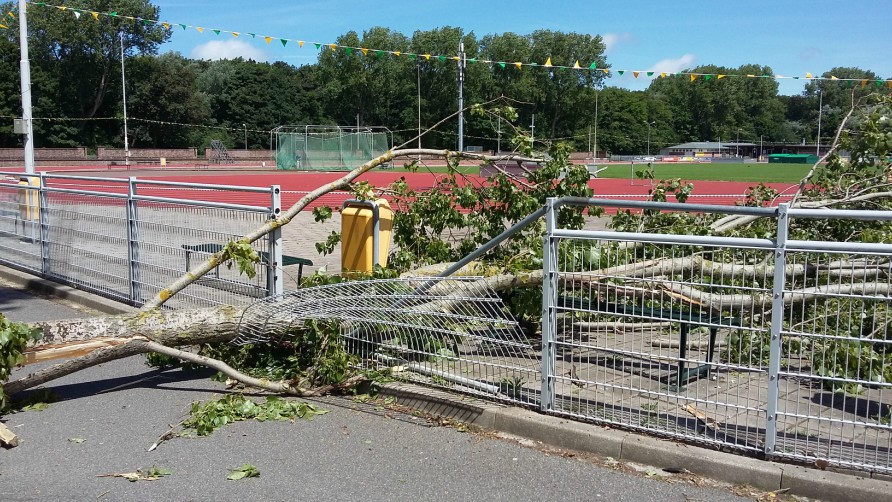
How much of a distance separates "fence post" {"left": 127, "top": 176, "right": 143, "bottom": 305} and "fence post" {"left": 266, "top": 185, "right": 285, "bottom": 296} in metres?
2.47

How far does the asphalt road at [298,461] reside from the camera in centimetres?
435

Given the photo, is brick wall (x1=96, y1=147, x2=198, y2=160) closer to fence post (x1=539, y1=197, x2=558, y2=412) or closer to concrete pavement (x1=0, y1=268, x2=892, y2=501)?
concrete pavement (x1=0, y1=268, x2=892, y2=501)

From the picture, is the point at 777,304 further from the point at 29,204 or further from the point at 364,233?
the point at 29,204

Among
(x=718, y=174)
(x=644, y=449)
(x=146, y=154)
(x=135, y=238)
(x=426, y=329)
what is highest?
(x=146, y=154)

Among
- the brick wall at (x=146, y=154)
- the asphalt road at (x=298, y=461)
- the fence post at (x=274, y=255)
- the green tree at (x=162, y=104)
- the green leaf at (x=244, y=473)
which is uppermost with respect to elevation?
the green tree at (x=162, y=104)

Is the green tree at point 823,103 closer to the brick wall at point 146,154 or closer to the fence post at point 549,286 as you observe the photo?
the brick wall at point 146,154

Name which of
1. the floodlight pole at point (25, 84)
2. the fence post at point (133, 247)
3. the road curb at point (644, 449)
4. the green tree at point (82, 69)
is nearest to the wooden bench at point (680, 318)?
the road curb at point (644, 449)

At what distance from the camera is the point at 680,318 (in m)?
4.76

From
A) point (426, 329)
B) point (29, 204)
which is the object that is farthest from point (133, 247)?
point (426, 329)

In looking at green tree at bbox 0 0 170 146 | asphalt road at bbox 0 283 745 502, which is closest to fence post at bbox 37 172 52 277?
asphalt road at bbox 0 283 745 502

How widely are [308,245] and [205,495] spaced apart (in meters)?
10.5

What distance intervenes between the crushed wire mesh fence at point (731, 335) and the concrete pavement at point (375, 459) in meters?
0.21

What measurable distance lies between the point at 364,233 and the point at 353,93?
312ft

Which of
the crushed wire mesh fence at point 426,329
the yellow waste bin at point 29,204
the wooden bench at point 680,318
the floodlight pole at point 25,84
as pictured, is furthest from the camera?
the floodlight pole at point 25,84
